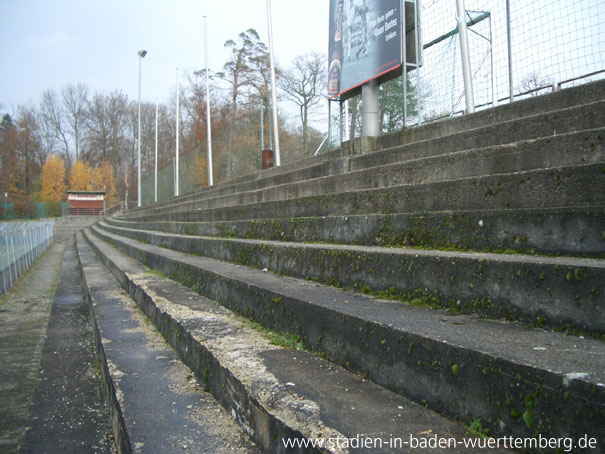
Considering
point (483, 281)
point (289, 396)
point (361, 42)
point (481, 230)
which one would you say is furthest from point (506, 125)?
point (361, 42)

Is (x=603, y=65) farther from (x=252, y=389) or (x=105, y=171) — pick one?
(x=105, y=171)

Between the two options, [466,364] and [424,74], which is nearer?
[466,364]

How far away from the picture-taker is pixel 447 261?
1920mm

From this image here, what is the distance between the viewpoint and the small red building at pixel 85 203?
127ft

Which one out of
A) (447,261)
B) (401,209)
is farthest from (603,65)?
(447,261)

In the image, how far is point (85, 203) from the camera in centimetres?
3912

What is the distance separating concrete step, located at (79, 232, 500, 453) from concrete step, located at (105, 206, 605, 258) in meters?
0.88

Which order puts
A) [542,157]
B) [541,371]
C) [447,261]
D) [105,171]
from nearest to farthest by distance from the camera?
1. [541,371]
2. [447,261]
3. [542,157]
4. [105,171]

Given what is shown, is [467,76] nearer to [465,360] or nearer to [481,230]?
[481,230]

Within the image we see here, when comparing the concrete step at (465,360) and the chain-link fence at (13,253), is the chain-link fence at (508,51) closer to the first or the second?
the concrete step at (465,360)

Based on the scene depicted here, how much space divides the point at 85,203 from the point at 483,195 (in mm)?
41965

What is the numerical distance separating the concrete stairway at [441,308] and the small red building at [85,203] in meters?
39.4

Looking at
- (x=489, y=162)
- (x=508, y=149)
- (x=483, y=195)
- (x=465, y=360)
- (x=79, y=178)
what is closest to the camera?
(x=465, y=360)

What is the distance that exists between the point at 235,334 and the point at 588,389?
1877mm
